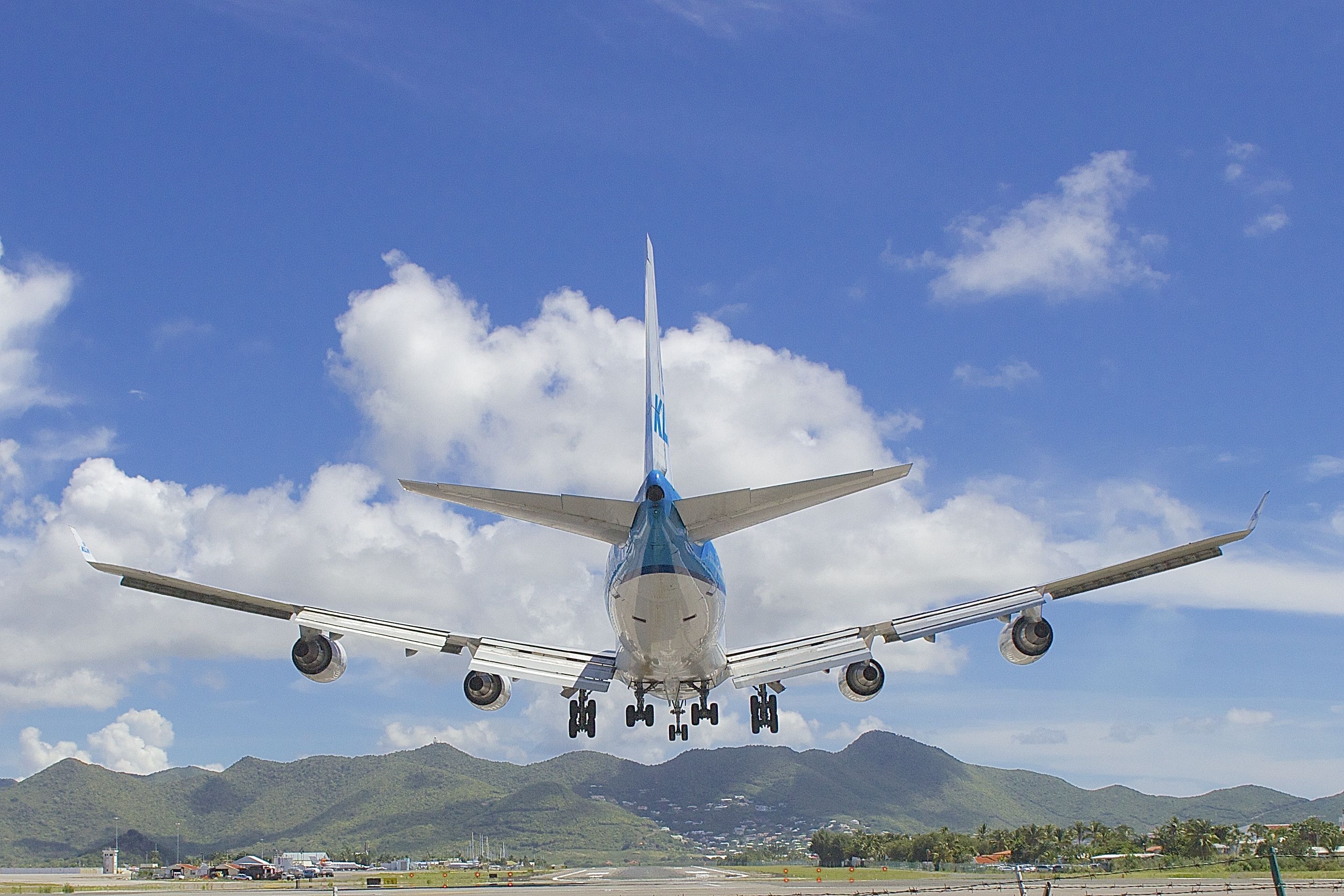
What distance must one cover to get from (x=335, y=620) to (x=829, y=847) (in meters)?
100

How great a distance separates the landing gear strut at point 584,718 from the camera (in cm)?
3125

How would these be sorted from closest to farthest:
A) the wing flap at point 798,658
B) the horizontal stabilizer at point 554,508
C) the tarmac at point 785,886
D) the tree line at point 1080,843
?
the horizontal stabilizer at point 554,508
the wing flap at point 798,658
the tarmac at point 785,886
the tree line at point 1080,843

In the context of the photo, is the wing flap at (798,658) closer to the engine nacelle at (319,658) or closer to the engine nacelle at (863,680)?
the engine nacelle at (863,680)

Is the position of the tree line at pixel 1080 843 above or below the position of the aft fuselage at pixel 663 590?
below

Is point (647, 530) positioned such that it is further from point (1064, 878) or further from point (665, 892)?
point (1064, 878)

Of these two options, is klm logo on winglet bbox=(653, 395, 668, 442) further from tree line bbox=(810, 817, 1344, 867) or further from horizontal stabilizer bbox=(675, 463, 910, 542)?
tree line bbox=(810, 817, 1344, 867)

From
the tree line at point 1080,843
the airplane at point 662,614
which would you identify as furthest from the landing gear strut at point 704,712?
the tree line at point 1080,843

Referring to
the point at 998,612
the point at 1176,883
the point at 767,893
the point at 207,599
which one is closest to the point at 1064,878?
the point at 1176,883

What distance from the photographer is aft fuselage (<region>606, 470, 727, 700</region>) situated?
74.7 feet

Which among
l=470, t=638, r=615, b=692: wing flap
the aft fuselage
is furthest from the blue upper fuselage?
l=470, t=638, r=615, b=692: wing flap

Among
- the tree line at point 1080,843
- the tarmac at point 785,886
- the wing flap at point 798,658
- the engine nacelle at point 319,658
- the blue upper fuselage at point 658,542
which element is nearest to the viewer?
the blue upper fuselage at point 658,542

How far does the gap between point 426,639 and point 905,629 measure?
13362 mm

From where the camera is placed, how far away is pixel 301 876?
8850cm

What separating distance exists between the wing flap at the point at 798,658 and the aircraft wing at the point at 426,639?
152 inches
